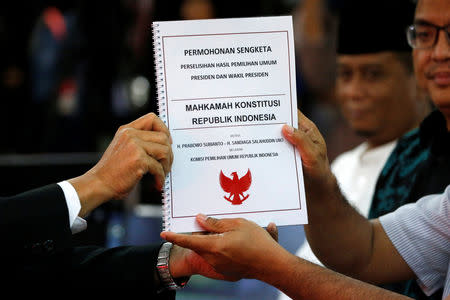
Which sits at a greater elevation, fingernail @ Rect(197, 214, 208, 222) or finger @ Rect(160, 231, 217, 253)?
fingernail @ Rect(197, 214, 208, 222)

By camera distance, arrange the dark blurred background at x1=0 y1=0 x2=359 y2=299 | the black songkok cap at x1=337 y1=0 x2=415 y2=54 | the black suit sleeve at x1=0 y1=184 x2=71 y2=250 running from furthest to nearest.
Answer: the dark blurred background at x1=0 y1=0 x2=359 y2=299, the black songkok cap at x1=337 y1=0 x2=415 y2=54, the black suit sleeve at x1=0 y1=184 x2=71 y2=250

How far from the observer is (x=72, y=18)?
22.5 ft

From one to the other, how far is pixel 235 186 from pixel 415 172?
3.53 feet

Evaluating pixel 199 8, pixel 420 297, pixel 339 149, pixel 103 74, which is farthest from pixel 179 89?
pixel 103 74

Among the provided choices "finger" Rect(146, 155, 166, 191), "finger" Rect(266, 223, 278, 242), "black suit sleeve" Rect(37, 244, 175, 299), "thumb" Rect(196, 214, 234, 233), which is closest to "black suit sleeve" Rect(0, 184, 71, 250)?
"black suit sleeve" Rect(37, 244, 175, 299)

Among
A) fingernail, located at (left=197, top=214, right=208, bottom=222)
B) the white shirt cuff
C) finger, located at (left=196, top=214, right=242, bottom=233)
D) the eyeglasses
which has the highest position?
the eyeglasses

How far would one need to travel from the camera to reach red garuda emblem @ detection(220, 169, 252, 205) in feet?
6.93

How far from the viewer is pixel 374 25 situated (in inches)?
147

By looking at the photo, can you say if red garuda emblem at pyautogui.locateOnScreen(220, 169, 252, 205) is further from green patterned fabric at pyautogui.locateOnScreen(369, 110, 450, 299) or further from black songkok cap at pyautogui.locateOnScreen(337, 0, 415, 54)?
black songkok cap at pyautogui.locateOnScreen(337, 0, 415, 54)

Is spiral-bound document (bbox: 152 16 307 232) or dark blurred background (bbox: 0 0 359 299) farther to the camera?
dark blurred background (bbox: 0 0 359 299)

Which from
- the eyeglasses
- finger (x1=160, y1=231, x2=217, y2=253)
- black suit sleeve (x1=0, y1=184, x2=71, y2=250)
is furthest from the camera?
the eyeglasses

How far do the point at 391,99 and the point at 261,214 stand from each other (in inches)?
75.6

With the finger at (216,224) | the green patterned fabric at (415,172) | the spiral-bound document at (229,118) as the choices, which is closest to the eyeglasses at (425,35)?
the green patterned fabric at (415,172)

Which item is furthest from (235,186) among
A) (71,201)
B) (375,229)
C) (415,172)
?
(415,172)
